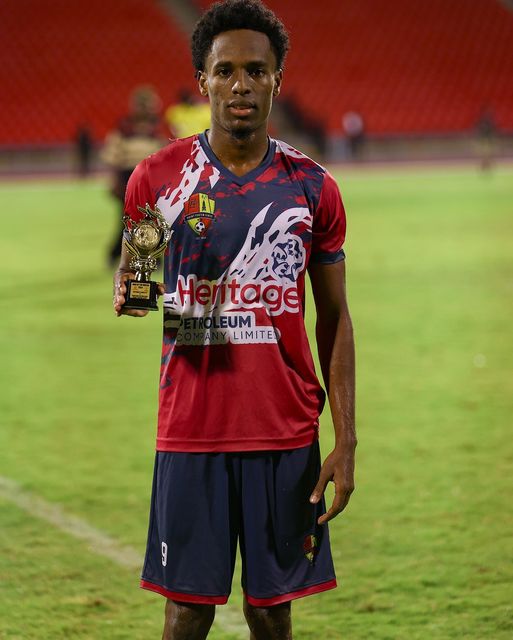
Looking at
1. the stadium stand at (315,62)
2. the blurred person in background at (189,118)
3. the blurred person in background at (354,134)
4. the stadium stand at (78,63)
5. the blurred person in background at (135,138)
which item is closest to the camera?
the blurred person in background at (135,138)

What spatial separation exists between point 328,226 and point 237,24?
0.59 m

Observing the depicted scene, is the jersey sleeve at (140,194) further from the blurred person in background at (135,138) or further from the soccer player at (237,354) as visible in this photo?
the blurred person in background at (135,138)

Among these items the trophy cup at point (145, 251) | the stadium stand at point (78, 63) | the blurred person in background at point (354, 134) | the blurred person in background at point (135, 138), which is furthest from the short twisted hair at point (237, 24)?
the stadium stand at point (78, 63)

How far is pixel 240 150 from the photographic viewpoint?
330 centimetres

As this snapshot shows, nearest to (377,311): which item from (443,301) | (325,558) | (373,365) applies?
(443,301)

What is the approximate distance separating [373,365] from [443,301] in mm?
3469

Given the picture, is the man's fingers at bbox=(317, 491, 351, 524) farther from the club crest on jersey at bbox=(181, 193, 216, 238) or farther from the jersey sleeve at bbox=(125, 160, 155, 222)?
the jersey sleeve at bbox=(125, 160, 155, 222)

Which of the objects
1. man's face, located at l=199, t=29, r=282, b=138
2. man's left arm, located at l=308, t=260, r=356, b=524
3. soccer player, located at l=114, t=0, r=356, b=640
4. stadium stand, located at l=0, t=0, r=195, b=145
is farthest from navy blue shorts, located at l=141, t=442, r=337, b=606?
stadium stand, located at l=0, t=0, r=195, b=145

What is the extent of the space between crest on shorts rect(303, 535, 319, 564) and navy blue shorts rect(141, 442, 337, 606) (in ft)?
0.08

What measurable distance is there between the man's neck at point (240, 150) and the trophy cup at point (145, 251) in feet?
0.78

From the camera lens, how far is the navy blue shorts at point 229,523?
324 cm

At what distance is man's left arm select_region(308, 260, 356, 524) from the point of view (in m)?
3.36

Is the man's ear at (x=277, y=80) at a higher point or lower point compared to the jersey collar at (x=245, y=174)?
higher

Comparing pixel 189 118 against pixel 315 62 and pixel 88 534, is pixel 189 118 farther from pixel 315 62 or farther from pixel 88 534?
pixel 315 62
